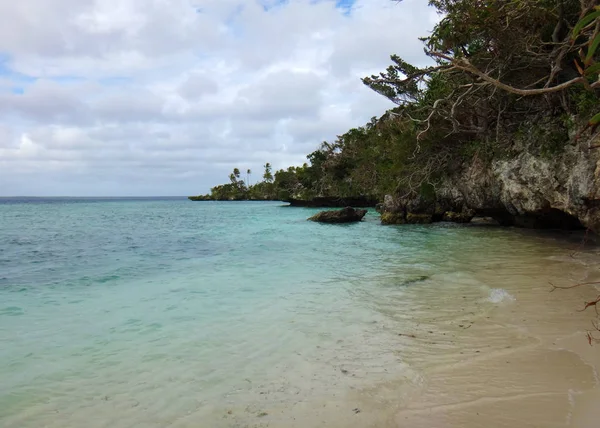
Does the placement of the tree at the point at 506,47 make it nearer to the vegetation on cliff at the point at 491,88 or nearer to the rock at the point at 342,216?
the vegetation on cliff at the point at 491,88

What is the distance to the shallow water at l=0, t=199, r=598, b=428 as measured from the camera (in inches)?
131

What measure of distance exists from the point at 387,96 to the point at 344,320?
1795cm

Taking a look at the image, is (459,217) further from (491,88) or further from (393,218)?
(491,88)

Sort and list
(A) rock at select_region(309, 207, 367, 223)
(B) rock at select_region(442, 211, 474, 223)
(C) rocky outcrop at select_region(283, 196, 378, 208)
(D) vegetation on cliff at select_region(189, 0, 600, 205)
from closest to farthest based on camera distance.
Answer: (D) vegetation on cliff at select_region(189, 0, 600, 205) → (B) rock at select_region(442, 211, 474, 223) → (A) rock at select_region(309, 207, 367, 223) → (C) rocky outcrop at select_region(283, 196, 378, 208)

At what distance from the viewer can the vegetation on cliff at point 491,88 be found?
810cm

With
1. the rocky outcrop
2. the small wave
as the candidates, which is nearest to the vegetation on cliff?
the small wave

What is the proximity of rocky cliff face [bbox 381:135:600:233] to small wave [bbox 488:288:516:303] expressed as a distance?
62.0 inches

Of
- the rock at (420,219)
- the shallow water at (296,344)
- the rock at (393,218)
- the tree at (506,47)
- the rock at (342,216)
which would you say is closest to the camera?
the shallow water at (296,344)

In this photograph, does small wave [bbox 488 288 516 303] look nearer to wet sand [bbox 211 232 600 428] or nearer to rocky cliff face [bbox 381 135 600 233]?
wet sand [bbox 211 232 600 428]

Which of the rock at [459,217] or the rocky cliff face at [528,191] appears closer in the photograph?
the rocky cliff face at [528,191]

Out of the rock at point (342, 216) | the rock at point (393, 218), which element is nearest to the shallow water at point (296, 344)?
the rock at point (393, 218)

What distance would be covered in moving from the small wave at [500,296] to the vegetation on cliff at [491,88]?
276cm

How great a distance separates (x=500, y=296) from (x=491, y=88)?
8929 millimetres

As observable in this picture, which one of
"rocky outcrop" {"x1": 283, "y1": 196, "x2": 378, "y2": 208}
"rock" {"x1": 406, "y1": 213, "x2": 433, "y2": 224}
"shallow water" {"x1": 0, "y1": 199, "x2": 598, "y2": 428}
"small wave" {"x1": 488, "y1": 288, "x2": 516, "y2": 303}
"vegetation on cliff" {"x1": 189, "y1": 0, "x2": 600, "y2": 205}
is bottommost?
"shallow water" {"x1": 0, "y1": 199, "x2": 598, "y2": 428}
